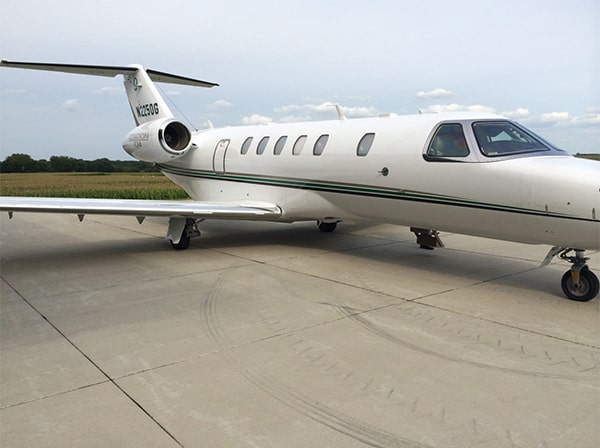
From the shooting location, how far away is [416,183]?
693 cm

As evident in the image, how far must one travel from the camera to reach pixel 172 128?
1220cm

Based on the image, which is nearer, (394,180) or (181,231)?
(394,180)

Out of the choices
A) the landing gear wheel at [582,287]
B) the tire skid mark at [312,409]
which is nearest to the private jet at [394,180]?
the landing gear wheel at [582,287]

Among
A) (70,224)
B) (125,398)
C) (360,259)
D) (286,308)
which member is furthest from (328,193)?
(70,224)

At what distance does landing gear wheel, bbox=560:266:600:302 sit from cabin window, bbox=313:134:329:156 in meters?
4.38

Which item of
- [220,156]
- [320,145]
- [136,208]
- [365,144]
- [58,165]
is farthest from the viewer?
[58,165]

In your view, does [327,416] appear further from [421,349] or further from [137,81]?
[137,81]

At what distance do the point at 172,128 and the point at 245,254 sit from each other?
4673mm

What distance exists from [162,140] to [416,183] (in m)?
6.98

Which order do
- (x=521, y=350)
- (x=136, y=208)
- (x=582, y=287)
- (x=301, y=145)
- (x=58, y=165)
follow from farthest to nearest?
(x=58, y=165) < (x=301, y=145) < (x=136, y=208) < (x=582, y=287) < (x=521, y=350)

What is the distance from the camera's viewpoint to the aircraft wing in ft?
24.9

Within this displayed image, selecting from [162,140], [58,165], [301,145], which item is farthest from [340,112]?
[58,165]

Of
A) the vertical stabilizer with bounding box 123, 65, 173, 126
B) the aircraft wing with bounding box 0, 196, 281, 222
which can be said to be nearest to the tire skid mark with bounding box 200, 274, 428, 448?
the aircraft wing with bounding box 0, 196, 281, 222

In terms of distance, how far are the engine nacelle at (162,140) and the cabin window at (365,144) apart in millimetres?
5460
